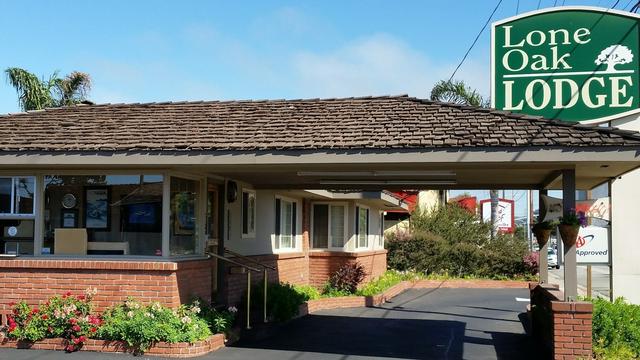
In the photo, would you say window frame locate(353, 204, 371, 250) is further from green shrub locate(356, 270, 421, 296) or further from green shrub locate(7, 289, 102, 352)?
green shrub locate(7, 289, 102, 352)

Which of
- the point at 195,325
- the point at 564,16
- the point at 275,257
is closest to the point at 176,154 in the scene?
the point at 195,325

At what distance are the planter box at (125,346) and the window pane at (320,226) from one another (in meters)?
10.1

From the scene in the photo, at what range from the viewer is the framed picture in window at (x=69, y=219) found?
11.0m

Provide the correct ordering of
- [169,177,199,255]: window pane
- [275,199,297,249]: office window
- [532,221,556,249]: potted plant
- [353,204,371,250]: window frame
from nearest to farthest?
[532,221,556,249]: potted plant
[169,177,199,255]: window pane
[275,199,297,249]: office window
[353,204,371,250]: window frame

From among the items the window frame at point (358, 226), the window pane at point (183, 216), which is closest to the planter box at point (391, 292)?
the window frame at point (358, 226)

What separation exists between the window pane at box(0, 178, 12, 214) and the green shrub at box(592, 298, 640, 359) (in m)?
9.32

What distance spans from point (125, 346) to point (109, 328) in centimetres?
37

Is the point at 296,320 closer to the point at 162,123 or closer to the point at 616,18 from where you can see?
the point at 162,123

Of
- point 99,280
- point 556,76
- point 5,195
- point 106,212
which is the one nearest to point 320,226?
point 556,76

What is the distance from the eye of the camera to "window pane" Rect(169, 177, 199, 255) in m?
11.0

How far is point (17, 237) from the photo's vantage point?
1107cm

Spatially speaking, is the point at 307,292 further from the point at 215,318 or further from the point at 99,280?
the point at 99,280

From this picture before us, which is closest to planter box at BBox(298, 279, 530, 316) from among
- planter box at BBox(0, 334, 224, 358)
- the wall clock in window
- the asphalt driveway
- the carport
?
the asphalt driveway

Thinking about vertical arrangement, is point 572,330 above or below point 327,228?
below
